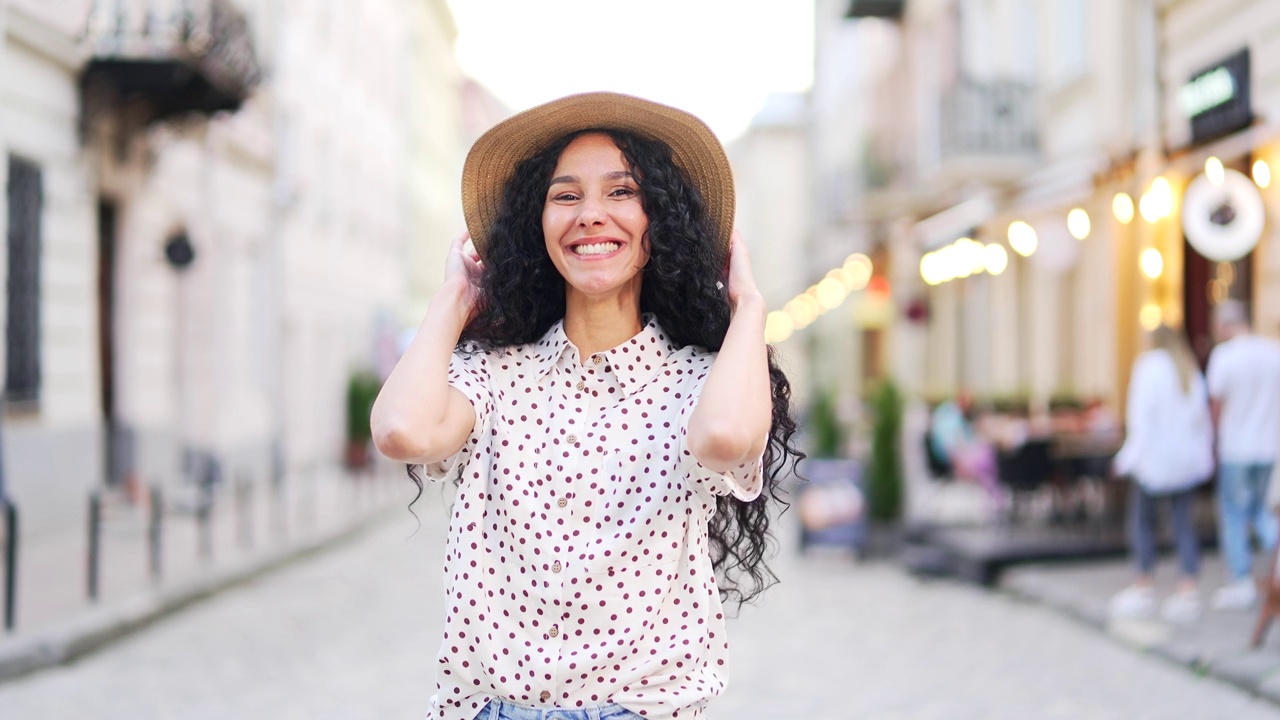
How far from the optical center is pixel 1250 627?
28.2 feet

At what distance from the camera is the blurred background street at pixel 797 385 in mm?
8156

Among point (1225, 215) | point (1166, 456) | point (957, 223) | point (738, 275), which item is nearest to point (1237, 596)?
point (1166, 456)

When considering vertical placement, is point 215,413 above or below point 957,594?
above

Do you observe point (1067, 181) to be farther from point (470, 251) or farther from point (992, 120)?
point (470, 251)

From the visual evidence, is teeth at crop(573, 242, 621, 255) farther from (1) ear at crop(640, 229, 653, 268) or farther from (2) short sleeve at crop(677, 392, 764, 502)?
(2) short sleeve at crop(677, 392, 764, 502)

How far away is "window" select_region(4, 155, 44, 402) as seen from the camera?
1363cm

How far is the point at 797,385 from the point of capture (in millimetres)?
3568

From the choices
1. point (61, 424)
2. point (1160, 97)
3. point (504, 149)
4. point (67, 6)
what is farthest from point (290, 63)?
point (504, 149)

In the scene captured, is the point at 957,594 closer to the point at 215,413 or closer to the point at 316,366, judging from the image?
the point at 215,413

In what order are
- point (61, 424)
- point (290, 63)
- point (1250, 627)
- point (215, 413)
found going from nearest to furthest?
1. point (1250, 627)
2. point (61, 424)
3. point (215, 413)
4. point (290, 63)

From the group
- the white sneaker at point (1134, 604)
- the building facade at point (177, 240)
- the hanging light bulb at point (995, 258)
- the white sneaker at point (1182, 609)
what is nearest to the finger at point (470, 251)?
the white sneaker at point (1182, 609)

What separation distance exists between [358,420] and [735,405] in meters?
26.6

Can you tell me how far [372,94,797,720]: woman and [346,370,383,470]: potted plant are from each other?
25.2 metres

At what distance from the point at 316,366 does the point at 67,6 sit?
1457cm
